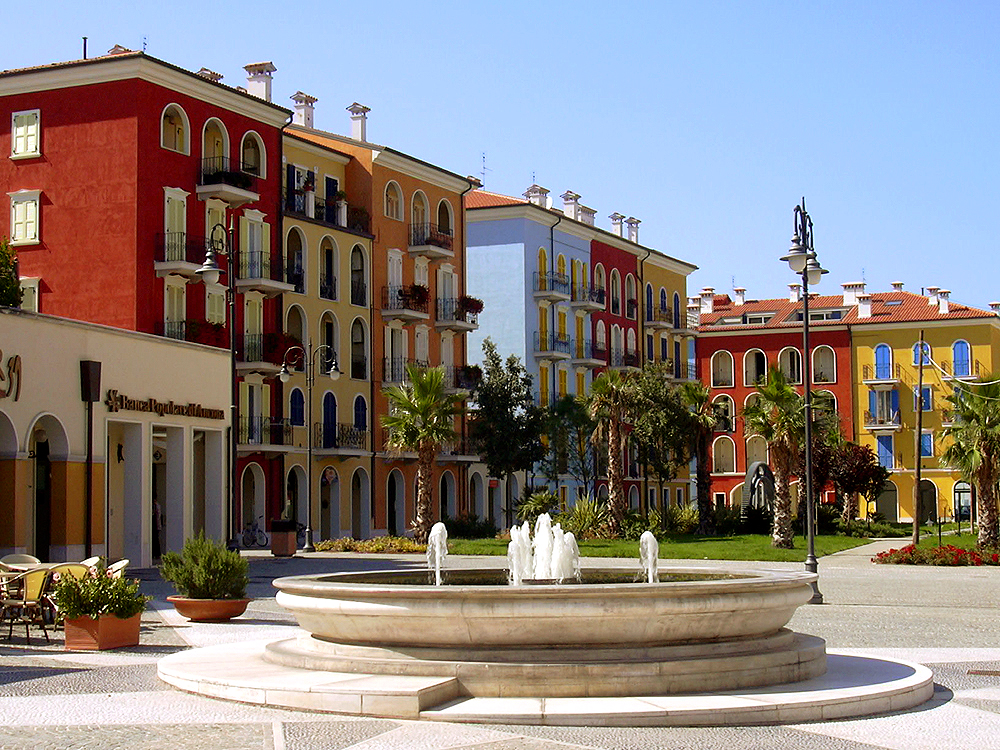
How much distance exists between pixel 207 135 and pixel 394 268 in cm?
1168

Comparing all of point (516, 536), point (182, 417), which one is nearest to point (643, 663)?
point (516, 536)

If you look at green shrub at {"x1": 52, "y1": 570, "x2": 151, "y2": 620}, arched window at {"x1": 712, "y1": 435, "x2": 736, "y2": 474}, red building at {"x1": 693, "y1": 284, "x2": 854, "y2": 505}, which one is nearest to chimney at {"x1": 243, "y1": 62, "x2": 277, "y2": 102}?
green shrub at {"x1": 52, "y1": 570, "x2": 151, "y2": 620}

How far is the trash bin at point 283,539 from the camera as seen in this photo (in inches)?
1545

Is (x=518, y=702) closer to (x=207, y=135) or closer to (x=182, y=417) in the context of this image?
(x=182, y=417)

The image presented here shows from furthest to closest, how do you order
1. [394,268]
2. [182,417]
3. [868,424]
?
[868,424] → [394,268] → [182,417]

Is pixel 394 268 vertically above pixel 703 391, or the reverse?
pixel 394 268

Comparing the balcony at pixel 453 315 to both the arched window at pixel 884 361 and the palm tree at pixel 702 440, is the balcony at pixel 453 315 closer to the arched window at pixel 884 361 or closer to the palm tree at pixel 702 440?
the palm tree at pixel 702 440

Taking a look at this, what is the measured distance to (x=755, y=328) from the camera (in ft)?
287

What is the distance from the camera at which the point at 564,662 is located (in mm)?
12172

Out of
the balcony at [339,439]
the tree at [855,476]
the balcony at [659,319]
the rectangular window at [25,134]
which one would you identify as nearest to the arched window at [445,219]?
the balcony at [339,439]

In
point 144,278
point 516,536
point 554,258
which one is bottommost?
point 516,536

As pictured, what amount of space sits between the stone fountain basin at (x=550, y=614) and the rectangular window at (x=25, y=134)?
113 ft

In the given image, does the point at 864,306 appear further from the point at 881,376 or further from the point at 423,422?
the point at 423,422

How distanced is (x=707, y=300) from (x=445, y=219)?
36606 millimetres
